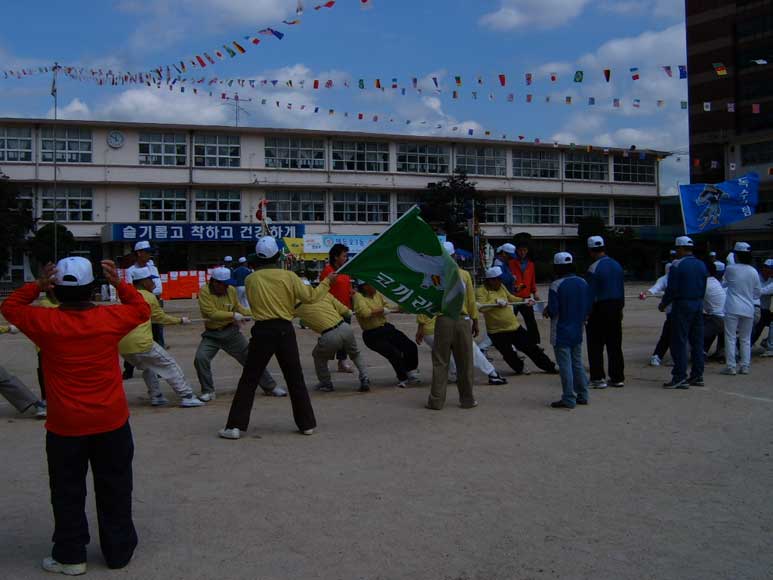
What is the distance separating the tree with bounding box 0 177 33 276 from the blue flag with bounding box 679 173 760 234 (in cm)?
4070

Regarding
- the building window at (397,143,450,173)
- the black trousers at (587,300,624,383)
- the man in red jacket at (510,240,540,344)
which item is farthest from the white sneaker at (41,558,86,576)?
the building window at (397,143,450,173)

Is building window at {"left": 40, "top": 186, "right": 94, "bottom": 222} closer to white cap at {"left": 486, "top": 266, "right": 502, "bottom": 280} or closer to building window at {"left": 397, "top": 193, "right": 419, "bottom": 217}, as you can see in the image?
building window at {"left": 397, "top": 193, "right": 419, "bottom": 217}

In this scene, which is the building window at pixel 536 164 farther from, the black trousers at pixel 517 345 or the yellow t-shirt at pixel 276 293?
the yellow t-shirt at pixel 276 293

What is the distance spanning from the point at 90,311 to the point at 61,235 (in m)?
44.7

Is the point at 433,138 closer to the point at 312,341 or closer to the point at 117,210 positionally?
the point at 117,210

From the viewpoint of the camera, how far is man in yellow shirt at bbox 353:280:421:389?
34.0 feet

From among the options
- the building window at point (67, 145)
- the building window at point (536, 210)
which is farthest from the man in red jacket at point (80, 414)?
the building window at point (536, 210)

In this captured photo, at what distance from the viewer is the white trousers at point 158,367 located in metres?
8.62

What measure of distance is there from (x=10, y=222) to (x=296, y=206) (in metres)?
22.8

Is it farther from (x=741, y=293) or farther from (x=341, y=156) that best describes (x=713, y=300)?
(x=341, y=156)

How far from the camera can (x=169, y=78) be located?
88.2 feet

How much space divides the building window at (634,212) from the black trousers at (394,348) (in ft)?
215

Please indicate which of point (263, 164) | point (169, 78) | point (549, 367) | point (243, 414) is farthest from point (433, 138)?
point (243, 414)

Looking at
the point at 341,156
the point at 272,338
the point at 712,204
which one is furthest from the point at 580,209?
the point at 272,338
